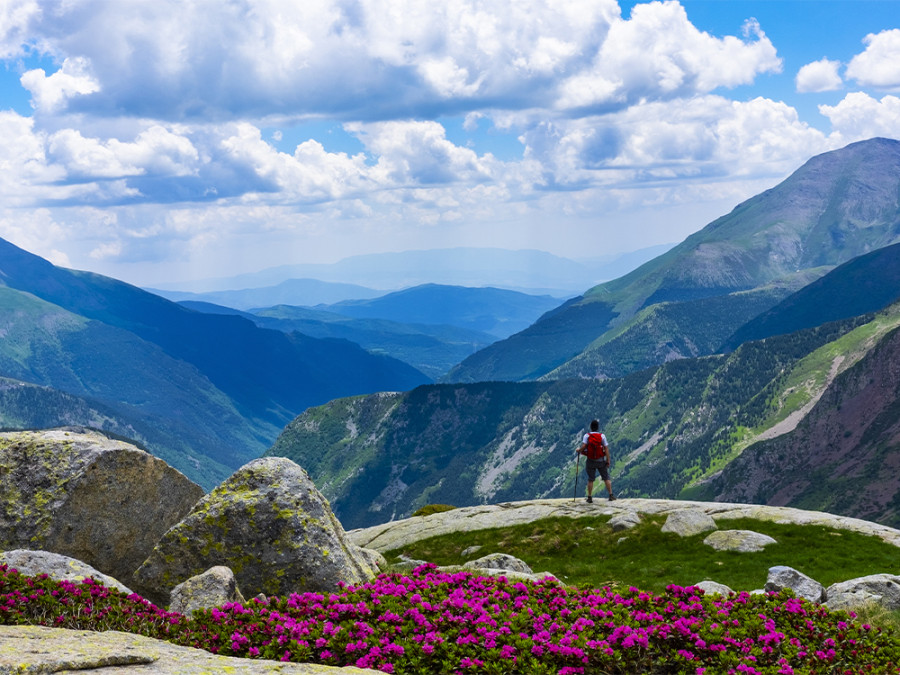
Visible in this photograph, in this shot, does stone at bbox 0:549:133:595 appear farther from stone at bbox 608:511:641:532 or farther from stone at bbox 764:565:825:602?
stone at bbox 608:511:641:532

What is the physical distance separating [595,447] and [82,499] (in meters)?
32.7

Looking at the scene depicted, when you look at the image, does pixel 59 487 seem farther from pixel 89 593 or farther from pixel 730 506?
pixel 730 506

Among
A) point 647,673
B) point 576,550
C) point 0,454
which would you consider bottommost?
point 576,550

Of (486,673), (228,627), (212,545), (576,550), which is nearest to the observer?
(486,673)

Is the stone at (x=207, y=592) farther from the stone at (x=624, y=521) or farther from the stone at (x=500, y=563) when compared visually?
the stone at (x=624, y=521)

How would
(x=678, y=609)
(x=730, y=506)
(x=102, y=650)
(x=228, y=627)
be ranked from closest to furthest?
1. (x=102, y=650)
2. (x=228, y=627)
3. (x=678, y=609)
4. (x=730, y=506)

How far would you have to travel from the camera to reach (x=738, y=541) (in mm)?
46812

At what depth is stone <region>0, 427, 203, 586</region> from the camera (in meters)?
25.1

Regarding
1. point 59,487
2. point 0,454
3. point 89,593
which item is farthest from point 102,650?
point 0,454

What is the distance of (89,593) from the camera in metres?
17.2

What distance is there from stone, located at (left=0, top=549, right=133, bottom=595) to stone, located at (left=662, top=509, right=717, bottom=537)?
40272 millimetres

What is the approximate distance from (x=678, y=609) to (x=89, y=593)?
1420cm

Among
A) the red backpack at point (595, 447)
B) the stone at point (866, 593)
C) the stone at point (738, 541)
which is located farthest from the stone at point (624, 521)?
the stone at point (866, 593)

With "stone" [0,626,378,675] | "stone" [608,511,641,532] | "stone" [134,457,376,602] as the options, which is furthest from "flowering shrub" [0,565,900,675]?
"stone" [608,511,641,532]
